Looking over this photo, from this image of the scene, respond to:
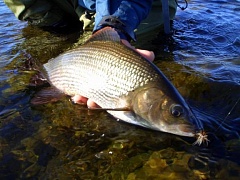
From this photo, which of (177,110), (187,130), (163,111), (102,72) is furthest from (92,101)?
(187,130)

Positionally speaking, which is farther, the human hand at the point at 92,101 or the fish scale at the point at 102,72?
the human hand at the point at 92,101

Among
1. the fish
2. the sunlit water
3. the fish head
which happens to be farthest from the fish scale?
the sunlit water

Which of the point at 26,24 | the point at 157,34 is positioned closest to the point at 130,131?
the point at 157,34

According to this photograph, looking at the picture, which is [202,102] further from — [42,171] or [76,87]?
[42,171]

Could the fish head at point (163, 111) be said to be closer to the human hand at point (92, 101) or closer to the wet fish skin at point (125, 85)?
the wet fish skin at point (125, 85)

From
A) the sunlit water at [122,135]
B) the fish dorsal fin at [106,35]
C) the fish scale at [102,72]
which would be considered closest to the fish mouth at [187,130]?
the sunlit water at [122,135]

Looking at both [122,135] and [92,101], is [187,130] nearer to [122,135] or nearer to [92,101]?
[122,135]

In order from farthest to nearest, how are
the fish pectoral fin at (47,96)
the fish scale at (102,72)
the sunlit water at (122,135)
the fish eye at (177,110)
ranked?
the fish pectoral fin at (47,96) → the fish scale at (102,72) → the fish eye at (177,110) → the sunlit water at (122,135)

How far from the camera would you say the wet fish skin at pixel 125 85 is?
99.2 inches

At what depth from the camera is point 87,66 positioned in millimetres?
3072

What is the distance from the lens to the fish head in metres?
2.46

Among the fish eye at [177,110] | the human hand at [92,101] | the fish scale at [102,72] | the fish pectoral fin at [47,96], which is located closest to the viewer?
the fish eye at [177,110]

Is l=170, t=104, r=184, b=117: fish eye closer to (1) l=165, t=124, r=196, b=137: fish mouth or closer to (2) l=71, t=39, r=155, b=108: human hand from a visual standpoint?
(1) l=165, t=124, r=196, b=137: fish mouth

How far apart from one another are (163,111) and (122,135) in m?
0.42
